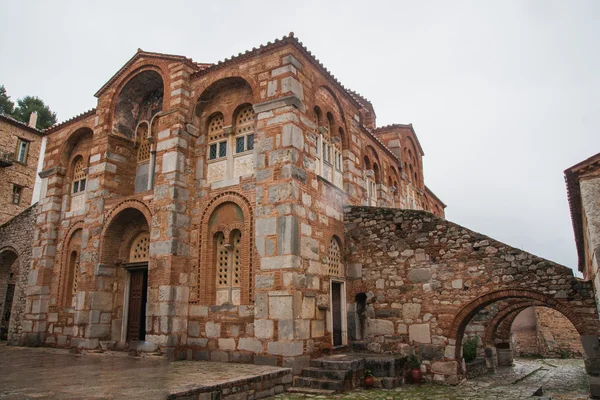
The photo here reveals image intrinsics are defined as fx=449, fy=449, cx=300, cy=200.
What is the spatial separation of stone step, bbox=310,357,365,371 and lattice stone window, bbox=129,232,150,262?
630 centimetres

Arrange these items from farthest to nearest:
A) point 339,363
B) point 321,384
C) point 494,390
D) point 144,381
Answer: point 494,390 → point 339,363 → point 321,384 → point 144,381

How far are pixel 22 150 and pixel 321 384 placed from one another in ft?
77.0

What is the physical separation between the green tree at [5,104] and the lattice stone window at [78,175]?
23016 mm

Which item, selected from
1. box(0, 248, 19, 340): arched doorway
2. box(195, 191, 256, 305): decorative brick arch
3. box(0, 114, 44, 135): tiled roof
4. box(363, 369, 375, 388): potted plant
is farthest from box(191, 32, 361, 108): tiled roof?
box(0, 114, 44, 135): tiled roof

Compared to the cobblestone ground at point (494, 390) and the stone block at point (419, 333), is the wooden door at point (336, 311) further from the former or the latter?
the cobblestone ground at point (494, 390)

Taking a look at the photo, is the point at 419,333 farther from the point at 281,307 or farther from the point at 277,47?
the point at 277,47

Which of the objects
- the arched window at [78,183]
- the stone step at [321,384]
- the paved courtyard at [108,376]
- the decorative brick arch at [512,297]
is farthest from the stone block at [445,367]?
the arched window at [78,183]

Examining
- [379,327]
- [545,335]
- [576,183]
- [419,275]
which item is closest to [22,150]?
[379,327]

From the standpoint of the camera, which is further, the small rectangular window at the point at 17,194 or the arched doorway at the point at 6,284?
the small rectangular window at the point at 17,194

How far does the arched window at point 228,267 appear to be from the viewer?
1095 cm

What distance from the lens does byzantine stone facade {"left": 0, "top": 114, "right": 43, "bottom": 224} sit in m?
23.6

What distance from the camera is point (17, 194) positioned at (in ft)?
79.7

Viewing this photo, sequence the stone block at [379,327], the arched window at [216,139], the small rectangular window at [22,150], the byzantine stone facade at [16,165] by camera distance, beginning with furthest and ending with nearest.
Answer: the small rectangular window at [22,150]
the byzantine stone facade at [16,165]
the arched window at [216,139]
the stone block at [379,327]

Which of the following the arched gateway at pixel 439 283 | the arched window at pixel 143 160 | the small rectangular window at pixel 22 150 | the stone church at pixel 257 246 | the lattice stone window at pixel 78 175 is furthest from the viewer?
the small rectangular window at pixel 22 150
